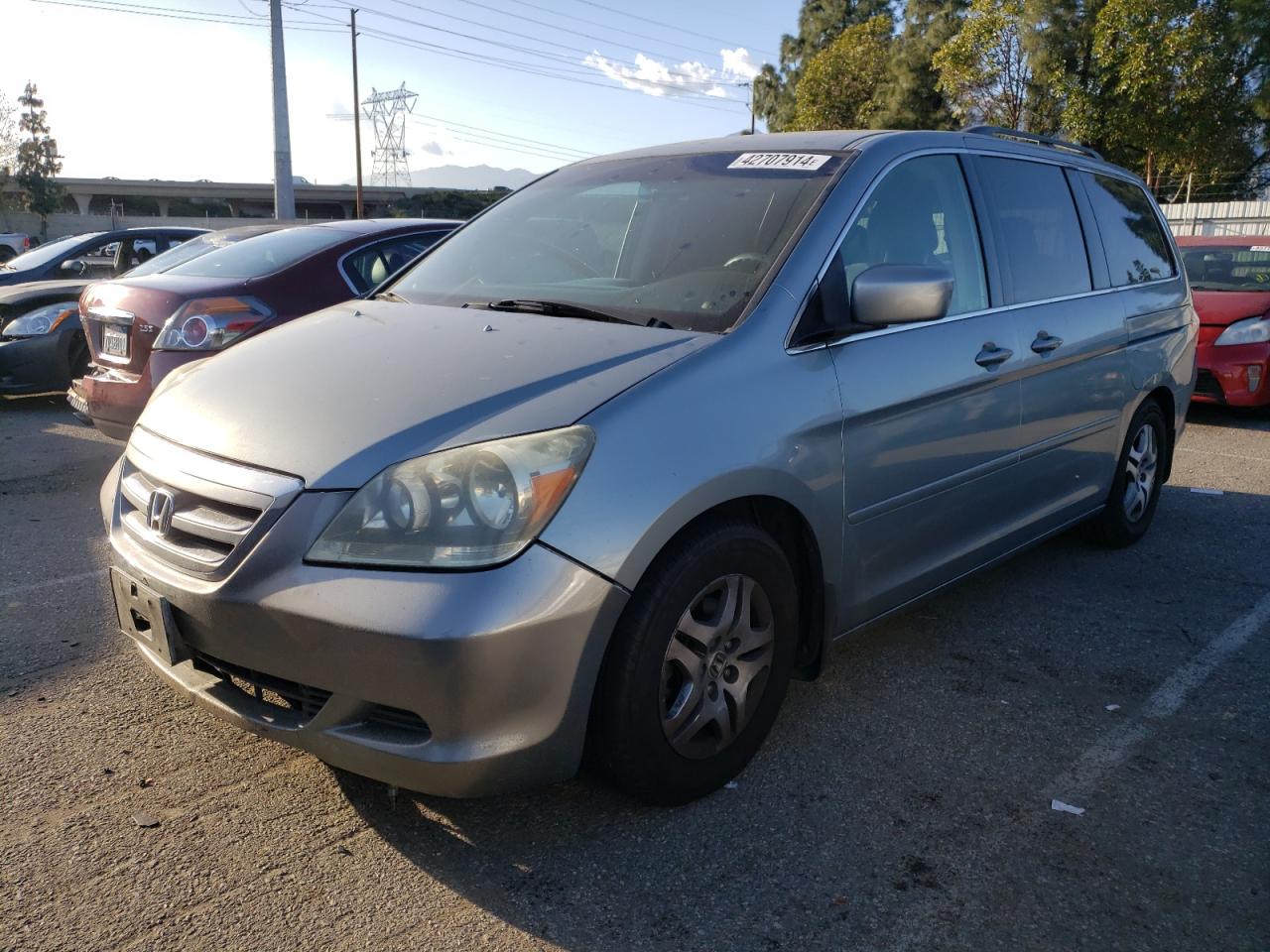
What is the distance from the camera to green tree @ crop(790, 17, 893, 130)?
1642 inches

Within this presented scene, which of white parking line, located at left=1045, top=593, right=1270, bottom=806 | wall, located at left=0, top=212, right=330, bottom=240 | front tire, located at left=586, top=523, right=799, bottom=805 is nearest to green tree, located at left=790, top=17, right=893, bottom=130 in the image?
wall, located at left=0, top=212, right=330, bottom=240

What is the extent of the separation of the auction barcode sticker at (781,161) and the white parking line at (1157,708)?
6.43 feet

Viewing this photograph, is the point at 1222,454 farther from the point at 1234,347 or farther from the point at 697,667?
the point at 697,667

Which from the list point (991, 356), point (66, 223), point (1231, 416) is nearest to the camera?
point (991, 356)

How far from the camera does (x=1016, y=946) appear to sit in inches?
87.9

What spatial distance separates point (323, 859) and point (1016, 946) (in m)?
1.57

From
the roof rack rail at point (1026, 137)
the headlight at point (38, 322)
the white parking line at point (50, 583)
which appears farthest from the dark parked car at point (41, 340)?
the roof rack rail at point (1026, 137)

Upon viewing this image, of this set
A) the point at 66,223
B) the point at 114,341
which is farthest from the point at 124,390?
the point at 66,223

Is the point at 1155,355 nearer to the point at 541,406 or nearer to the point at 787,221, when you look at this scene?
the point at 787,221

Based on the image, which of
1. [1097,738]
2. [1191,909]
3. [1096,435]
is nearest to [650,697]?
[1191,909]

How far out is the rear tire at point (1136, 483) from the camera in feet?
15.9

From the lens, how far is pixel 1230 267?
366 inches

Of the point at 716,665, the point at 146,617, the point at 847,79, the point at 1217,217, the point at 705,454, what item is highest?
the point at 847,79

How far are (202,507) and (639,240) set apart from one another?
1.64 m
